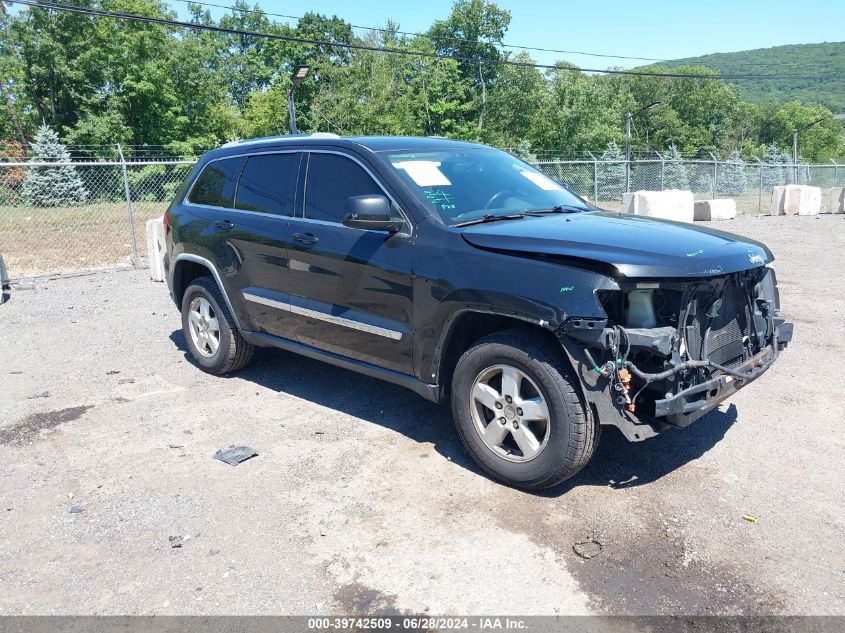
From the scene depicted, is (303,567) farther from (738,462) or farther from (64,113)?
(64,113)

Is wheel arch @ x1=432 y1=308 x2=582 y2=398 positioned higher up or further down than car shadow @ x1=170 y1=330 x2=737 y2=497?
higher up

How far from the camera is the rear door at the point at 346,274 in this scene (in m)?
4.19

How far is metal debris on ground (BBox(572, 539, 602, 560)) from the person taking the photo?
3.25 m

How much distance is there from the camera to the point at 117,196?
81.8 feet

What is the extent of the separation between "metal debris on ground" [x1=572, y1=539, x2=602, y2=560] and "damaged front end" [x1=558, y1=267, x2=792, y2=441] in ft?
1.77

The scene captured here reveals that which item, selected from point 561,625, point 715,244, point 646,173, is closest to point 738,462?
point 715,244

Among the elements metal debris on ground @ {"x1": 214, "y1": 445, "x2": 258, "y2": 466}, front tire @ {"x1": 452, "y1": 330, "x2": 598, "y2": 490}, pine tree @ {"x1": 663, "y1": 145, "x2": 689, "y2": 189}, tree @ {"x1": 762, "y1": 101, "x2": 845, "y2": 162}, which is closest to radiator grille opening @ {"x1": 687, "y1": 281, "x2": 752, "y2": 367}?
front tire @ {"x1": 452, "y1": 330, "x2": 598, "y2": 490}

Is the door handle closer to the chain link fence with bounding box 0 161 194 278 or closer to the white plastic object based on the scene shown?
the white plastic object

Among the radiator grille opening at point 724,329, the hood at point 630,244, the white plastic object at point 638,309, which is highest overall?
the hood at point 630,244

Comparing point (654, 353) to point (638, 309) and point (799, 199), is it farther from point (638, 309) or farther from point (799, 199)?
point (799, 199)

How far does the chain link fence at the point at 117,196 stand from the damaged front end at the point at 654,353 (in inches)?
395

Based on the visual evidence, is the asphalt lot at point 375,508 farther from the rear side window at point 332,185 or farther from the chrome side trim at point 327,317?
the rear side window at point 332,185

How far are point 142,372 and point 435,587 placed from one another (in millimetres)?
4204

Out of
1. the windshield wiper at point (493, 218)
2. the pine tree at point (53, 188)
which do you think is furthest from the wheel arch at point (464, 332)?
the pine tree at point (53, 188)
